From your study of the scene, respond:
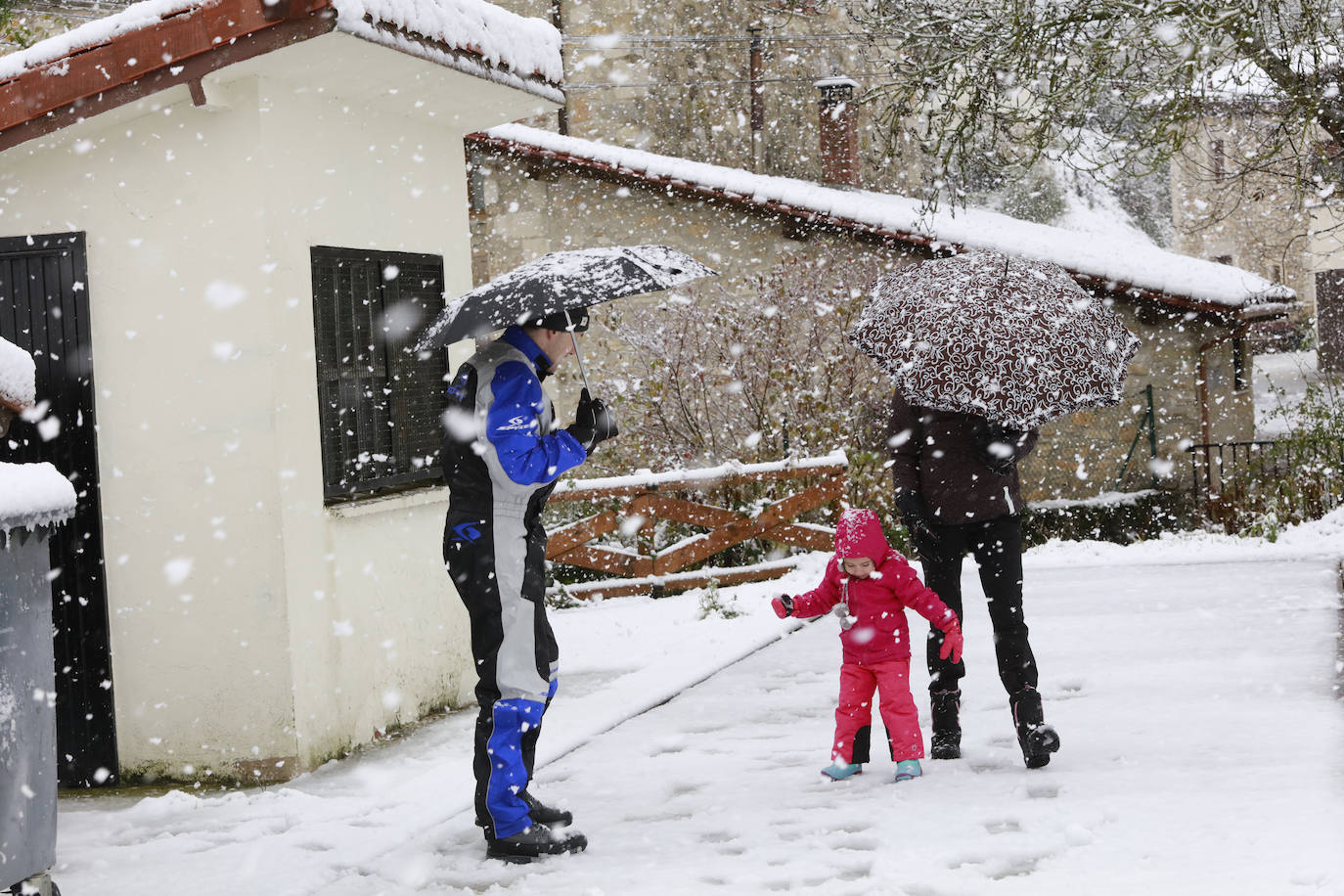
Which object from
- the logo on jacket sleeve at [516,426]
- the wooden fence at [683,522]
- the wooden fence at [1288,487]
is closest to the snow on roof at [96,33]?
the logo on jacket sleeve at [516,426]

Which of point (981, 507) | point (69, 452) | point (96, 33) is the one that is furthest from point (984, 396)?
point (69, 452)

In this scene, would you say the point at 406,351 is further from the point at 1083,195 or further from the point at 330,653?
the point at 1083,195

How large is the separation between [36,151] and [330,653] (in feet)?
8.02

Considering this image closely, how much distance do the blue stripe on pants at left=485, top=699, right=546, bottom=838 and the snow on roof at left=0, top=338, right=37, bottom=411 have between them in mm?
1775

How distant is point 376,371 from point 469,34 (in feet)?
5.16

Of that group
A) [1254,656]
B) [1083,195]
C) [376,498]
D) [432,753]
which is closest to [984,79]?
[1254,656]

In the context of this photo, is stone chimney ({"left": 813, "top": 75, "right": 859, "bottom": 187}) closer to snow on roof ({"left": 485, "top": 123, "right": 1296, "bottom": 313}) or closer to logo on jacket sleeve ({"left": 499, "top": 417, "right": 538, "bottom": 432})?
snow on roof ({"left": 485, "top": 123, "right": 1296, "bottom": 313})

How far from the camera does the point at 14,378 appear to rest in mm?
4230

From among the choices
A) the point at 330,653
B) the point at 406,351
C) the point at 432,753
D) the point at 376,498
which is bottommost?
the point at 432,753

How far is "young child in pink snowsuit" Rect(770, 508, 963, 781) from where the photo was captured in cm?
481

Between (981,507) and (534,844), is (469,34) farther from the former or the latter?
(534,844)

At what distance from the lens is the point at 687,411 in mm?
12750

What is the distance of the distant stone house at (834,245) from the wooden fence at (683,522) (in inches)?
184

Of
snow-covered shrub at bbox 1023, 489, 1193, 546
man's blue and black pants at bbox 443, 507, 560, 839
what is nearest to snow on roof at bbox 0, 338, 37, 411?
man's blue and black pants at bbox 443, 507, 560, 839
